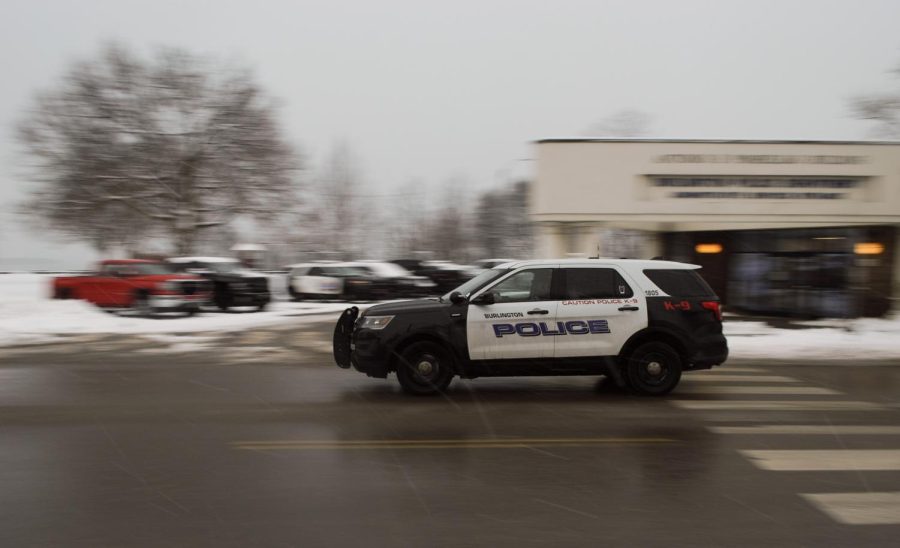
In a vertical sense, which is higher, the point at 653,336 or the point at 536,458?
the point at 653,336

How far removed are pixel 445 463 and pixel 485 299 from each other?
3.08 m

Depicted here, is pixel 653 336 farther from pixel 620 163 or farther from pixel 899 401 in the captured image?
pixel 620 163

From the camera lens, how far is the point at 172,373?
35.1ft

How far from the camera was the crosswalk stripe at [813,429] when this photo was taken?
277 inches

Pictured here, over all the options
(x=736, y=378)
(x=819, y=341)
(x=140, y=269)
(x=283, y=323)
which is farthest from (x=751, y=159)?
(x=140, y=269)

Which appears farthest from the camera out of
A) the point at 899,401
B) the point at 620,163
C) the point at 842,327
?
the point at 620,163

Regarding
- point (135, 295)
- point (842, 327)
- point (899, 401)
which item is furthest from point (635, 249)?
point (899, 401)

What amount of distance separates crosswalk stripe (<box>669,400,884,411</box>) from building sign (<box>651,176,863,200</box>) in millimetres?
16943

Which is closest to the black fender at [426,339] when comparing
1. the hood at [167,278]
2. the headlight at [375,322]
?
the headlight at [375,322]

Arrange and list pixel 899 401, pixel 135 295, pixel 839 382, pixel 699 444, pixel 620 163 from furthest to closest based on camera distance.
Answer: pixel 620 163, pixel 135 295, pixel 839 382, pixel 899 401, pixel 699 444

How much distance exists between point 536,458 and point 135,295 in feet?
52.7

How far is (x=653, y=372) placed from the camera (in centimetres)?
884

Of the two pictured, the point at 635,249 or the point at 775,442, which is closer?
the point at 775,442

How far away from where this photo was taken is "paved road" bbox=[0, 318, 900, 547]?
443 cm
